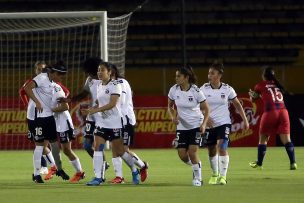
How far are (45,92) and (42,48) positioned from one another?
51.7ft

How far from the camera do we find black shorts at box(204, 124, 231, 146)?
14711 millimetres

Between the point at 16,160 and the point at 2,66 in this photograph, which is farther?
the point at 2,66

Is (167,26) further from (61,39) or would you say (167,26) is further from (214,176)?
(214,176)

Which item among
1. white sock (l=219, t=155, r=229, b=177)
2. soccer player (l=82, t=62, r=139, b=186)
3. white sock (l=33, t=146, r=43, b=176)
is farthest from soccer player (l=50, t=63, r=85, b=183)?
white sock (l=219, t=155, r=229, b=177)

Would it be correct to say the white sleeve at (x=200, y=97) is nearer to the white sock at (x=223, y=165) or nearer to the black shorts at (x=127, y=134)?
the white sock at (x=223, y=165)

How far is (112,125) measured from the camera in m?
14.2

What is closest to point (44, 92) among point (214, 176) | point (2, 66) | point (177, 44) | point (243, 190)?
point (214, 176)

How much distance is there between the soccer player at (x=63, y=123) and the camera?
15.3 m

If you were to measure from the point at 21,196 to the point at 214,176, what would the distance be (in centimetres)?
324

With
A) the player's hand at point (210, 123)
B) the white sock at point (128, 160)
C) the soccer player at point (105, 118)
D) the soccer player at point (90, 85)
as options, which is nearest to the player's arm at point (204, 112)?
the player's hand at point (210, 123)

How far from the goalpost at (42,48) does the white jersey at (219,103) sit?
8.55m

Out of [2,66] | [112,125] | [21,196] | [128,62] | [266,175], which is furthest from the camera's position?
[128,62]

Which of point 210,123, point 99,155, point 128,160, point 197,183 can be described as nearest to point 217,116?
point 210,123

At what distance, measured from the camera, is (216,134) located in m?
14.8
